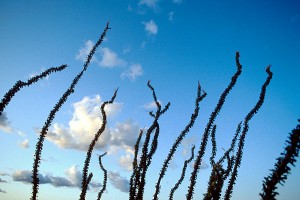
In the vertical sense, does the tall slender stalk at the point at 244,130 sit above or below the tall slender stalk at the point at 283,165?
above

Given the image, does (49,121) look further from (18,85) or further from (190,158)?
(190,158)

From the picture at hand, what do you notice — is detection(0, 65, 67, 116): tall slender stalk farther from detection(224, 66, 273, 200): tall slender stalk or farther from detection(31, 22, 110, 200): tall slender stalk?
detection(224, 66, 273, 200): tall slender stalk

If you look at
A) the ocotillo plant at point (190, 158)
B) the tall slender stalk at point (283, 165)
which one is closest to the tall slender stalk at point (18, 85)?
the ocotillo plant at point (190, 158)

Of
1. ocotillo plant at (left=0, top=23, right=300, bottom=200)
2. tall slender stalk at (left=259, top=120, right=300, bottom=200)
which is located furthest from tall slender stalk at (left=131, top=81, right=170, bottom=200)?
tall slender stalk at (left=259, top=120, right=300, bottom=200)

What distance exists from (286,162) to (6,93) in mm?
16861

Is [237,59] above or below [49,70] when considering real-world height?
above

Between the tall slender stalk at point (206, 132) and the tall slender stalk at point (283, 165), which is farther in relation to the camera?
the tall slender stalk at point (206, 132)

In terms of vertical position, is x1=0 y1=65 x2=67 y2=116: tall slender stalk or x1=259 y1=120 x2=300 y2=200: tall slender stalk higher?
x1=0 y1=65 x2=67 y2=116: tall slender stalk

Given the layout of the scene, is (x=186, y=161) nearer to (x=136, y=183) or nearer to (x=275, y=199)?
(x=136, y=183)

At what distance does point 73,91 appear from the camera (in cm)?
2428

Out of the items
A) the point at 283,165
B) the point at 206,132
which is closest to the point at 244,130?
the point at 206,132

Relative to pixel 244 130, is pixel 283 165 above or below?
below

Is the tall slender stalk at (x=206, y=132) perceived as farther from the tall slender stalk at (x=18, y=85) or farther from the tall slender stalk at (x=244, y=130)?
the tall slender stalk at (x=18, y=85)

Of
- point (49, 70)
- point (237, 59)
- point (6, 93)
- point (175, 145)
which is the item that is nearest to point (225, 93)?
point (237, 59)
